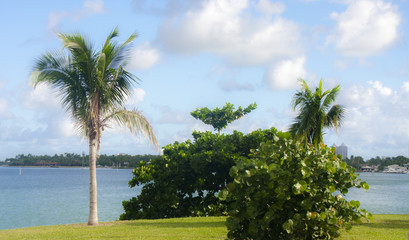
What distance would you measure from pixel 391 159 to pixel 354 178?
558ft

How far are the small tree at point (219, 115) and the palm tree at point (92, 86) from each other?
1427cm

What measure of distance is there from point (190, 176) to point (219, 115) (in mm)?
10025

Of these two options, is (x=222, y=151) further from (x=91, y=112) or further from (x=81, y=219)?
(x=81, y=219)

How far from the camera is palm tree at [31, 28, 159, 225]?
44.0 feet

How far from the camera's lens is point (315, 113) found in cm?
1541

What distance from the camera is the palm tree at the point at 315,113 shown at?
15425 millimetres

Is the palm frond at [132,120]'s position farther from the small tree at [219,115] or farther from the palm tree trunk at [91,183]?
the small tree at [219,115]

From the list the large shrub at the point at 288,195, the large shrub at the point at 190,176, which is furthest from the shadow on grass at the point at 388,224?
the large shrub at the point at 288,195

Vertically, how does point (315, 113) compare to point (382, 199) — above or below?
above

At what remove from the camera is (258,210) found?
7.30m

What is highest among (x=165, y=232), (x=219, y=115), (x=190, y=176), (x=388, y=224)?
(x=219, y=115)

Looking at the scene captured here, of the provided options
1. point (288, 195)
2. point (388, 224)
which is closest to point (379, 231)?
point (388, 224)

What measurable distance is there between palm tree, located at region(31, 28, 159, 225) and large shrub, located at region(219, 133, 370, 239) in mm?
6969

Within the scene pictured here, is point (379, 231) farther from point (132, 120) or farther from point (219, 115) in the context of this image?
point (219, 115)
